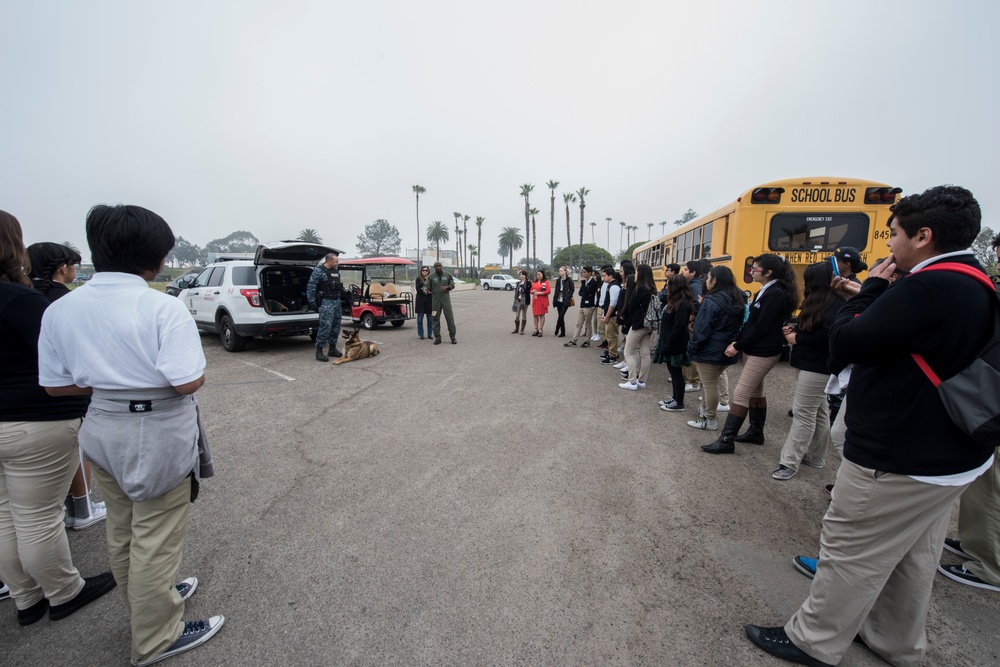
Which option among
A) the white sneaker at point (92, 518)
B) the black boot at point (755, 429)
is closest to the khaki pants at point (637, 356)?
the black boot at point (755, 429)

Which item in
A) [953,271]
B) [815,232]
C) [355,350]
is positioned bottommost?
[355,350]

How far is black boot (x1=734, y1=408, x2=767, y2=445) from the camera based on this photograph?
427 centimetres

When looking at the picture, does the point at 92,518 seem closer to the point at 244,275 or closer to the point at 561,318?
the point at 244,275

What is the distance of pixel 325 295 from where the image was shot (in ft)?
25.7

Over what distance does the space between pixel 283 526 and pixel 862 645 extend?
3276 mm

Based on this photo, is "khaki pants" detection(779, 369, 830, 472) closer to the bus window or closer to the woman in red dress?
the bus window

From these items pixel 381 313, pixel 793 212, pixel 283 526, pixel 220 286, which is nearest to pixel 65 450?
pixel 283 526

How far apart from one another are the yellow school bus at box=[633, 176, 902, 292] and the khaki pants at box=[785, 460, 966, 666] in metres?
6.32

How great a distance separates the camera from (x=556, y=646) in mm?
2006

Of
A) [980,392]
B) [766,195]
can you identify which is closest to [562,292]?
[766,195]

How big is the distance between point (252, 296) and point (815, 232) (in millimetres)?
9987

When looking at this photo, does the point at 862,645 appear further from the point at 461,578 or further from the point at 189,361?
the point at 189,361

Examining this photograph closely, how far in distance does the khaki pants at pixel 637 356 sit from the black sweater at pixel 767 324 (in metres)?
2.31

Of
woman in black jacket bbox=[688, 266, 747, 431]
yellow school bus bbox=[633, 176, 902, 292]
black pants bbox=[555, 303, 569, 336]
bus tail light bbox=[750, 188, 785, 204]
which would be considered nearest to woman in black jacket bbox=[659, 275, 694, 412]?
woman in black jacket bbox=[688, 266, 747, 431]
